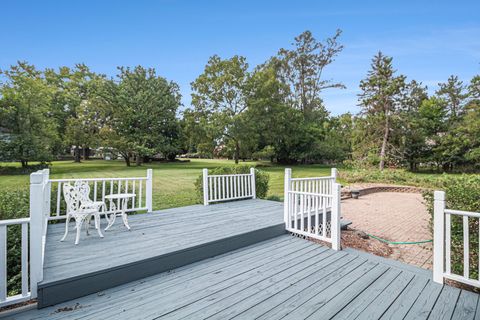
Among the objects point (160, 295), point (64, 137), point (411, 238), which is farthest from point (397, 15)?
point (64, 137)

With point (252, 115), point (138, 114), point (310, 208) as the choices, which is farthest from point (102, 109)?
point (310, 208)

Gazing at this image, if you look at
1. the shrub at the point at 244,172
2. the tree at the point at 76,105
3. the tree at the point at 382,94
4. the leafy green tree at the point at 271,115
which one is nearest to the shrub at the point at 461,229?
the shrub at the point at 244,172

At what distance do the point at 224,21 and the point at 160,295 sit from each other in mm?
11011

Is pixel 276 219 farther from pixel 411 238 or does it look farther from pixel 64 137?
pixel 64 137

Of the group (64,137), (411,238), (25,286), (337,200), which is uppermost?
(64,137)

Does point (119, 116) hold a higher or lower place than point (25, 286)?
higher

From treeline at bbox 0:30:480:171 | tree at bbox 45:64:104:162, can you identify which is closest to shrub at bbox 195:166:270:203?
treeline at bbox 0:30:480:171

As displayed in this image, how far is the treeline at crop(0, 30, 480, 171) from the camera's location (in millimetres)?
18062

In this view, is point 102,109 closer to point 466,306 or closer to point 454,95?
point 466,306

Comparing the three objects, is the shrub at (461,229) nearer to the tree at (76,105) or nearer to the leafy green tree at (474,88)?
the leafy green tree at (474,88)

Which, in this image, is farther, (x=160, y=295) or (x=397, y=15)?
(x=397, y=15)

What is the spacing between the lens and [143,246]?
10.7 ft

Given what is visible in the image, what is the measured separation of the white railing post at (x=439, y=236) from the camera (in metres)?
2.60

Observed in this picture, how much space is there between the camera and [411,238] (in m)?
5.73
